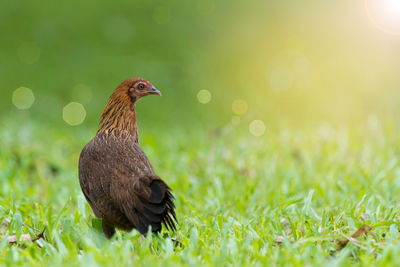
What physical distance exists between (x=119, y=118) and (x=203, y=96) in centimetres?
521

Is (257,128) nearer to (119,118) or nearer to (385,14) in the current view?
(119,118)

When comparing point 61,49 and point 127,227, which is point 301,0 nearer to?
point 61,49

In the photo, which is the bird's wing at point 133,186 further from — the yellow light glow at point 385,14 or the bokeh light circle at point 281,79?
the yellow light glow at point 385,14

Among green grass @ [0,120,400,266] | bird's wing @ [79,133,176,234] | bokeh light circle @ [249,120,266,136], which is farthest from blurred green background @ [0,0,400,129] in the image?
bird's wing @ [79,133,176,234]

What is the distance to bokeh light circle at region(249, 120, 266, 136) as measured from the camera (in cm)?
706

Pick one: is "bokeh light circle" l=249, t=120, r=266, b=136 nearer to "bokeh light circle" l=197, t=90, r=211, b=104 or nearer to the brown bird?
"bokeh light circle" l=197, t=90, r=211, b=104

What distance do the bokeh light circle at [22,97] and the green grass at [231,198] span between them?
4.60 feet

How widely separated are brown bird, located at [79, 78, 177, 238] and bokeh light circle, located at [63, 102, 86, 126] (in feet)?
14.4

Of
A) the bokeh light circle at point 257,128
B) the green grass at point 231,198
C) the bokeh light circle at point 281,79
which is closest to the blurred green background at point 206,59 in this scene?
the bokeh light circle at point 281,79

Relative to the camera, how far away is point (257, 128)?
7.30 meters

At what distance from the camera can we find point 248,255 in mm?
2912

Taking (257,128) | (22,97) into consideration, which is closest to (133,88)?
(257,128)

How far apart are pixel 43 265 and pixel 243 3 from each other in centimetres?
930

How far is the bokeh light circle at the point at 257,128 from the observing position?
7060 millimetres
